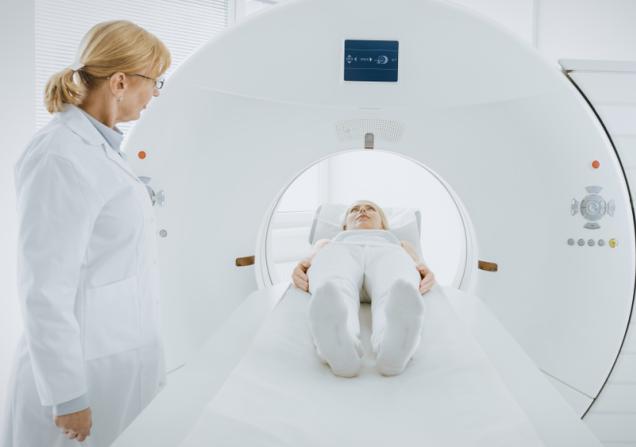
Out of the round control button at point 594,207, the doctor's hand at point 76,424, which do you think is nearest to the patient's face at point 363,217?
the round control button at point 594,207

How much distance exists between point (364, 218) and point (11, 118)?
4.63ft

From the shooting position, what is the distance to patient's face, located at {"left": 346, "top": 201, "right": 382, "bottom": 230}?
2295mm

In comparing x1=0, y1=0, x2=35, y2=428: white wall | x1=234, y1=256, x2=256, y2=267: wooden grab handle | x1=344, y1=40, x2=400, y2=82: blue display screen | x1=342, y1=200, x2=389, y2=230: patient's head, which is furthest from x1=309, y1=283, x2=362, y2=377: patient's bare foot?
x1=0, y1=0, x2=35, y2=428: white wall

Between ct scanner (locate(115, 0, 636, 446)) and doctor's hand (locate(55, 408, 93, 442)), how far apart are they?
599mm

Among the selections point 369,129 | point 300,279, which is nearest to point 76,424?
point 300,279

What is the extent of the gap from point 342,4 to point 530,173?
2.62 ft

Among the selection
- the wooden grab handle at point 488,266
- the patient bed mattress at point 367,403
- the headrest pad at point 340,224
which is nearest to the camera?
the patient bed mattress at point 367,403

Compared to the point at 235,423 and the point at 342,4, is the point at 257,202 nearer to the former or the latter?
the point at 342,4

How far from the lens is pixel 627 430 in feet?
5.57

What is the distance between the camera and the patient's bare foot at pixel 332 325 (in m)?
1.12

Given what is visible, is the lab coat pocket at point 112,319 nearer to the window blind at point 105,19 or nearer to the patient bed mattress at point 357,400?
the patient bed mattress at point 357,400

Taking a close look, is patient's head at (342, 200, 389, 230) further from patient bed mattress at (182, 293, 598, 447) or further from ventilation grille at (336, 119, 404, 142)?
patient bed mattress at (182, 293, 598, 447)

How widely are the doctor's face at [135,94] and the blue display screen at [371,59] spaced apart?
0.69m

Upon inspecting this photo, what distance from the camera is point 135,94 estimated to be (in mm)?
1132
